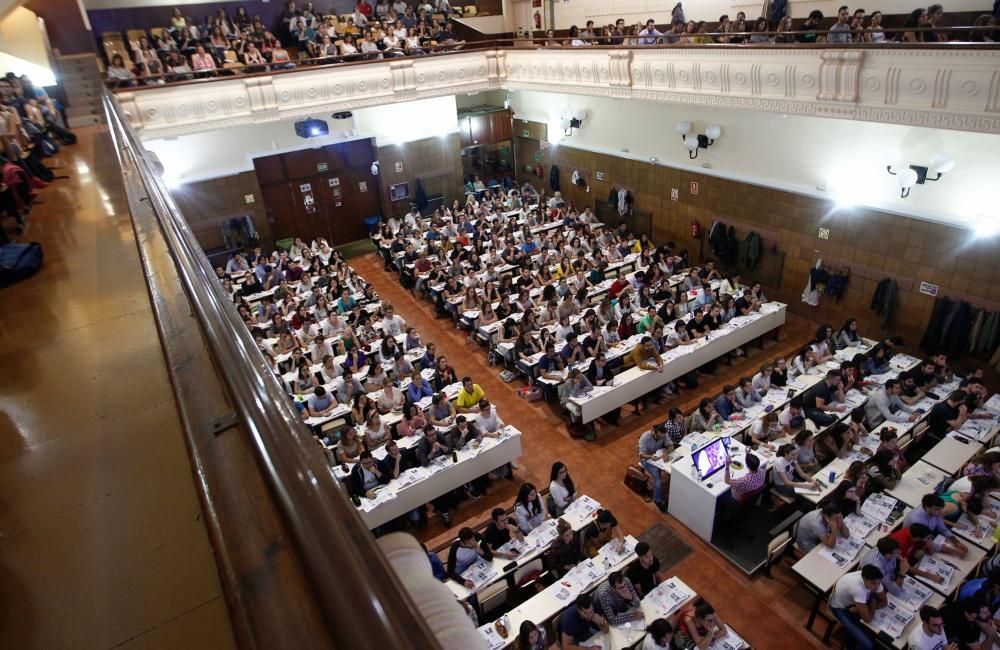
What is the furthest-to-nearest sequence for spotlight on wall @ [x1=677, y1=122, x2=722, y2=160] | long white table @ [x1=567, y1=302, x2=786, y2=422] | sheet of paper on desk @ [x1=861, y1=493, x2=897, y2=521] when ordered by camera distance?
spotlight on wall @ [x1=677, y1=122, x2=722, y2=160], long white table @ [x1=567, y1=302, x2=786, y2=422], sheet of paper on desk @ [x1=861, y1=493, x2=897, y2=521]

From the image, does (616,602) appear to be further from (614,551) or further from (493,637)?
(493,637)

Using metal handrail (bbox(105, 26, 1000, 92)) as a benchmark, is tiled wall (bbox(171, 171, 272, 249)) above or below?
below

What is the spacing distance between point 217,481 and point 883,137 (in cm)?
1326

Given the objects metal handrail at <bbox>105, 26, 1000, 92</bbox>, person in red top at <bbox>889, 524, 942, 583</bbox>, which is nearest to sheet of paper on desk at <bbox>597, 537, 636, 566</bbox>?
person in red top at <bbox>889, 524, 942, 583</bbox>

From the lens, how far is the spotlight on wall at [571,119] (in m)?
18.5

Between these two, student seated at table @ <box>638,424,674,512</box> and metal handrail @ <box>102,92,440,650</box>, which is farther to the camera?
student seated at table @ <box>638,424,674,512</box>

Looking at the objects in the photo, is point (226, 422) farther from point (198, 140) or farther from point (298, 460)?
point (198, 140)

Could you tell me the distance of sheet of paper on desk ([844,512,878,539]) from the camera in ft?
23.0

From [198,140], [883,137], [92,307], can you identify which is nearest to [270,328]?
[198,140]

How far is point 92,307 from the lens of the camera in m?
3.15

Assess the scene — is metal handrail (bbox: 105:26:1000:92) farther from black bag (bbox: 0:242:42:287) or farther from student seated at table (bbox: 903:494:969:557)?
black bag (bbox: 0:242:42:287)

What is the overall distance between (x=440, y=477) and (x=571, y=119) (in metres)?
13.9

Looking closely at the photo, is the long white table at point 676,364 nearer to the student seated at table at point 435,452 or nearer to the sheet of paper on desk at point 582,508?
the sheet of paper on desk at point 582,508

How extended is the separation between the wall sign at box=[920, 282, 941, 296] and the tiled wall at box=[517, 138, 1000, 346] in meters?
0.08
